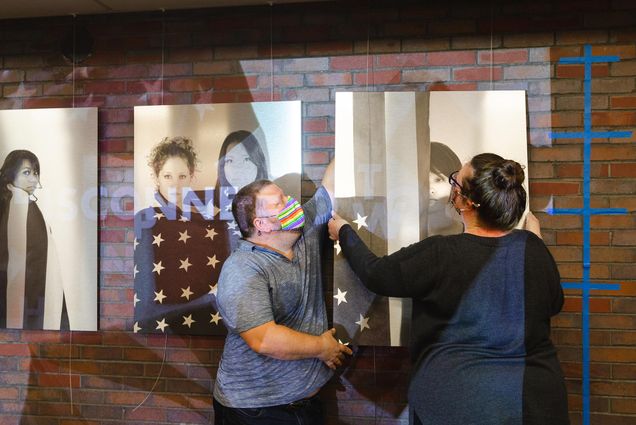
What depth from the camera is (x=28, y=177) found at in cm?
246

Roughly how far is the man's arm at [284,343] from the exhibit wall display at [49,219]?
1.06 m

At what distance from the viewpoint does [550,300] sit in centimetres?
168

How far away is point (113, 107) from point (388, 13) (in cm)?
140

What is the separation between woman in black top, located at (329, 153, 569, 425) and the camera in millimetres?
1615

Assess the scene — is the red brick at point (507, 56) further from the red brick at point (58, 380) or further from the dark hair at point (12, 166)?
the red brick at point (58, 380)

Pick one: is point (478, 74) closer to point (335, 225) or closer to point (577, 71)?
point (577, 71)

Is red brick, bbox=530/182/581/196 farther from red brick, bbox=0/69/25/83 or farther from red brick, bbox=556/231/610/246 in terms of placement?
red brick, bbox=0/69/25/83

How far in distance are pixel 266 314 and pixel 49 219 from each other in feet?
4.40

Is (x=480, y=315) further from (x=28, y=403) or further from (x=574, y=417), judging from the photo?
(x=28, y=403)

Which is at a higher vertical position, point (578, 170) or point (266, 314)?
point (578, 170)

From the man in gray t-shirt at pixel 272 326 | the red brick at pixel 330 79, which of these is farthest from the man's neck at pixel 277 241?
the red brick at pixel 330 79

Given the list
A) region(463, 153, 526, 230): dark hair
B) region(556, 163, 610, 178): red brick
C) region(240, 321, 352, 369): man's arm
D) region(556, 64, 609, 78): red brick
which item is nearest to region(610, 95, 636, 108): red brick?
region(556, 64, 609, 78): red brick

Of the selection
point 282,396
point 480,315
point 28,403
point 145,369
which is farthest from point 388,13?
point 28,403

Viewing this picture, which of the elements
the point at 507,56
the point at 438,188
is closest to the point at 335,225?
the point at 438,188
